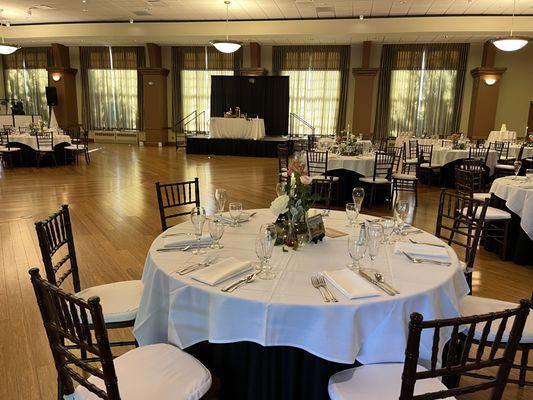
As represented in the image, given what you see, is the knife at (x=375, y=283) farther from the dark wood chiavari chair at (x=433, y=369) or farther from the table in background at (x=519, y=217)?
the table in background at (x=519, y=217)

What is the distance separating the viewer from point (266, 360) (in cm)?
196

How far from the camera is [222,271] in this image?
1.98m

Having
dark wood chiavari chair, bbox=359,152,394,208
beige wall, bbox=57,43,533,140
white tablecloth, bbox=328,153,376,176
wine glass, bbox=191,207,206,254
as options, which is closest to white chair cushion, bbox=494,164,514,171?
dark wood chiavari chair, bbox=359,152,394,208

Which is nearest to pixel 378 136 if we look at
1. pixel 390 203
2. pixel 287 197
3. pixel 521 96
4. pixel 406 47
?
pixel 406 47

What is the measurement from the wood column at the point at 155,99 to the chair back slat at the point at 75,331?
49.7 feet

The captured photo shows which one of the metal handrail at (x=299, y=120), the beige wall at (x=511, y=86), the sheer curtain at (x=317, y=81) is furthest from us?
the metal handrail at (x=299, y=120)

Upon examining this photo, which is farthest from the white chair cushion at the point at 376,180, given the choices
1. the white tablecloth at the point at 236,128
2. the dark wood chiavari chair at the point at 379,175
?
the white tablecloth at the point at 236,128

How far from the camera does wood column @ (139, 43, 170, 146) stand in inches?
615

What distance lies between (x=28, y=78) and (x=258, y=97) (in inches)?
386

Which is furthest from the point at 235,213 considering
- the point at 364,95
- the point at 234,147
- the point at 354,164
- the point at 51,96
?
the point at 51,96

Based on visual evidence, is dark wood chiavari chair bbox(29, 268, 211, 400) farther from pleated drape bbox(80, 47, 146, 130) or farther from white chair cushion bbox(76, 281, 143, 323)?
pleated drape bbox(80, 47, 146, 130)

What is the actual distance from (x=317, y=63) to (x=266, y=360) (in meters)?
14.3

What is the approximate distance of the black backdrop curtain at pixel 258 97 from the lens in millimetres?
15039

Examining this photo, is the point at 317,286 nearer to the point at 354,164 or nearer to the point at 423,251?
the point at 423,251
